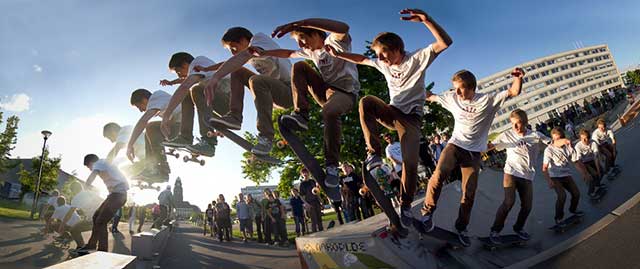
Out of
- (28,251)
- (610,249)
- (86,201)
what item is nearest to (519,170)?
(610,249)

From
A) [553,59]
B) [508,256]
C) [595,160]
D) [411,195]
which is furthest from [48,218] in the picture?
[553,59]

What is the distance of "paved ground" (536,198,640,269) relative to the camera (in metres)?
2.17

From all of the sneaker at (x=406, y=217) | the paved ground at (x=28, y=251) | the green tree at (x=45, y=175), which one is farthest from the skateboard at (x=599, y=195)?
the green tree at (x=45, y=175)

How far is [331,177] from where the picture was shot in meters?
3.36

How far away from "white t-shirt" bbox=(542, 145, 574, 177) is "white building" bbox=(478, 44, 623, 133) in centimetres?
10230

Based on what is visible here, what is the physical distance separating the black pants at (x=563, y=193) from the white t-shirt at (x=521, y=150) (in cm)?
77

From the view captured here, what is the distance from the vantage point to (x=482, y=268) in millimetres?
3648

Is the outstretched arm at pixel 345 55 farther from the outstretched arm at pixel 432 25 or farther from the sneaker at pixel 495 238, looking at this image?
the sneaker at pixel 495 238

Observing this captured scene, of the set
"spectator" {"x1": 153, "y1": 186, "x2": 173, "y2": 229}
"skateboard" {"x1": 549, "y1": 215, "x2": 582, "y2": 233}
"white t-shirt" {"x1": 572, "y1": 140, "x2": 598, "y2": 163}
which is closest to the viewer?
"skateboard" {"x1": 549, "y1": 215, "x2": 582, "y2": 233}

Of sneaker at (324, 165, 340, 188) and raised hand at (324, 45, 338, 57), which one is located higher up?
raised hand at (324, 45, 338, 57)

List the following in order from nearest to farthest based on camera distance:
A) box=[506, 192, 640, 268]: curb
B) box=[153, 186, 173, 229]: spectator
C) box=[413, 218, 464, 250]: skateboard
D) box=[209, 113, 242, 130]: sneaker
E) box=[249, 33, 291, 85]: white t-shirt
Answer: box=[506, 192, 640, 268]: curb → box=[413, 218, 464, 250]: skateboard → box=[209, 113, 242, 130]: sneaker → box=[249, 33, 291, 85]: white t-shirt → box=[153, 186, 173, 229]: spectator

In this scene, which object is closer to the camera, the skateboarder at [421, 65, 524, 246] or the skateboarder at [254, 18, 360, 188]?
the skateboarder at [254, 18, 360, 188]

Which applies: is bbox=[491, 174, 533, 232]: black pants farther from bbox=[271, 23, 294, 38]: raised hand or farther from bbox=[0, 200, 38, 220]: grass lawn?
bbox=[0, 200, 38, 220]: grass lawn

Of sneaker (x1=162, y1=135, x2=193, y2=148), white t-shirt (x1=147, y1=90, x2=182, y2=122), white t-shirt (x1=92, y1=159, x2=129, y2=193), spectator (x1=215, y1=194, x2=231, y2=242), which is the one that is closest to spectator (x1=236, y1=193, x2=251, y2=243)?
spectator (x1=215, y1=194, x2=231, y2=242)
